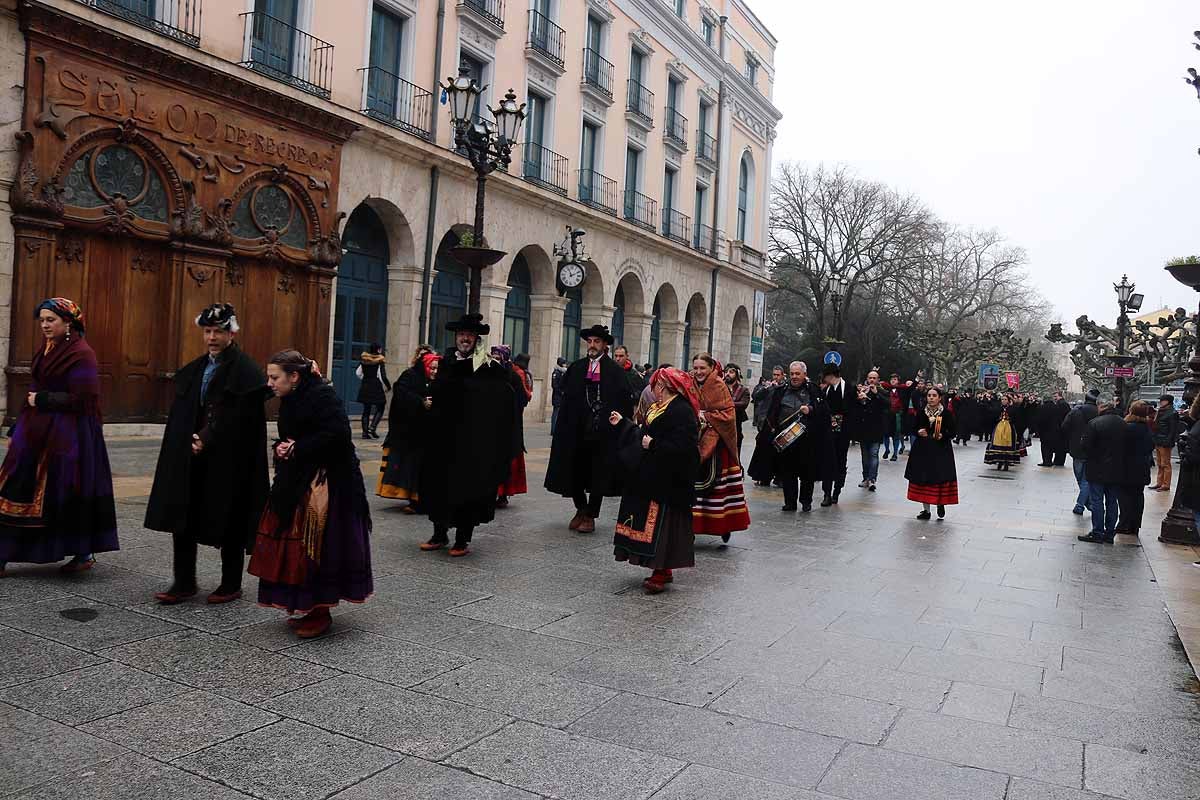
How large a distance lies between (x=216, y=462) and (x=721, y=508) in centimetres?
437

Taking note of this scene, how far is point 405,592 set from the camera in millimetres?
6398

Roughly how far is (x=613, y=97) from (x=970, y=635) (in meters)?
23.9

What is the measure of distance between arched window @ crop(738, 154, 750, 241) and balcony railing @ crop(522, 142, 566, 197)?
13.5 metres

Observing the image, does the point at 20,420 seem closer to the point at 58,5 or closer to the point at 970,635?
the point at 970,635

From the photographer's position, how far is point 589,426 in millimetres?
9117

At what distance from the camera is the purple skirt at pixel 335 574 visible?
202 inches

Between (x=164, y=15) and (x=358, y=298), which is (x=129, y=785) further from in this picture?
(x=358, y=298)

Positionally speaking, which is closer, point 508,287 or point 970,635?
point 970,635

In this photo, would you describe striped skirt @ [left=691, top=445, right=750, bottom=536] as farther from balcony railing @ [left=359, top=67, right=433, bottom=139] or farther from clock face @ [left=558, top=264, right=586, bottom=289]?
clock face @ [left=558, top=264, right=586, bottom=289]

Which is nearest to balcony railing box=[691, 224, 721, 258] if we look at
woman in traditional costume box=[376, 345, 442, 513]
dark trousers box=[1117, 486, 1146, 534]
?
dark trousers box=[1117, 486, 1146, 534]

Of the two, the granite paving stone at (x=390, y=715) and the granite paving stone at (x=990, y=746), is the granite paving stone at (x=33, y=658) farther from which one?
the granite paving stone at (x=990, y=746)

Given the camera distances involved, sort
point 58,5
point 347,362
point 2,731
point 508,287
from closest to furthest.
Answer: point 2,731, point 58,5, point 347,362, point 508,287

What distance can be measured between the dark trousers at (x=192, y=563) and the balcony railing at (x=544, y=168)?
19.1 m

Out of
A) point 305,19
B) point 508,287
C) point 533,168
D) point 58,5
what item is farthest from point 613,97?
point 58,5
